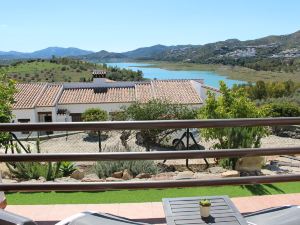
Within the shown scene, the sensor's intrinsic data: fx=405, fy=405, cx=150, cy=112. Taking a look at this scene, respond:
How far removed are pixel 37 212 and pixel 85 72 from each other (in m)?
72.1

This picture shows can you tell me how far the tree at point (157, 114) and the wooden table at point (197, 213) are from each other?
13492 mm

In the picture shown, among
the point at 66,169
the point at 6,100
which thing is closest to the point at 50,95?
the point at 6,100

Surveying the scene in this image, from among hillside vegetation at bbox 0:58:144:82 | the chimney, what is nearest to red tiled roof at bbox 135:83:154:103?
the chimney

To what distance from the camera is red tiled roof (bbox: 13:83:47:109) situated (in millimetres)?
32375

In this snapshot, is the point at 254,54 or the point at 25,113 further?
the point at 254,54

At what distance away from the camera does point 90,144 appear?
68.5 feet

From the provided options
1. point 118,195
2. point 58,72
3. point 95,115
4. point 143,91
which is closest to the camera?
point 118,195

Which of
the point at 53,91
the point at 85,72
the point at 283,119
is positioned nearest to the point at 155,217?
the point at 283,119

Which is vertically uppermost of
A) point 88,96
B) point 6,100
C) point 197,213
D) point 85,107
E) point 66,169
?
point 197,213

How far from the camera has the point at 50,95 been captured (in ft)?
114

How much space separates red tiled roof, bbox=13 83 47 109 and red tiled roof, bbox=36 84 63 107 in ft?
1.26

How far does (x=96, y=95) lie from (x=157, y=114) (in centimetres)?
1929

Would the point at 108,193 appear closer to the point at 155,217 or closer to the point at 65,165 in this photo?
the point at 155,217

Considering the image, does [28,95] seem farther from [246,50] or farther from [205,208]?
[246,50]
